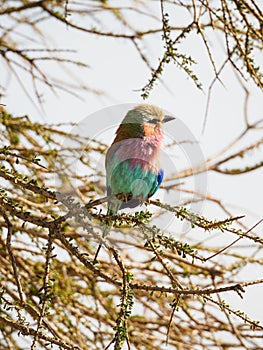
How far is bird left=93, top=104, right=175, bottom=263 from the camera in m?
1.93

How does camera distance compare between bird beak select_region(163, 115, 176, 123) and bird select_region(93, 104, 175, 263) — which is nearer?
bird select_region(93, 104, 175, 263)

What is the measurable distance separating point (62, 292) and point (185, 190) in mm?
741

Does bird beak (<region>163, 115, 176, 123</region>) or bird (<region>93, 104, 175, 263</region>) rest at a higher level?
bird beak (<region>163, 115, 176, 123</region>)

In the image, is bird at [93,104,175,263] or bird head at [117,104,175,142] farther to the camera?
bird head at [117,104,175,142]

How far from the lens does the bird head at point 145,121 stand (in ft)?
6.99

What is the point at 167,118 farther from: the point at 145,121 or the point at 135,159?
the point at 135,159

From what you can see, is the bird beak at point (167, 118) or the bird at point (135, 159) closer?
the bird at point (135, 159)

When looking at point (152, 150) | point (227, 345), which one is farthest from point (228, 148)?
point (152, 150)

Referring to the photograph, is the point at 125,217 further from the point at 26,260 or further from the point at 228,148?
the point at 228,148

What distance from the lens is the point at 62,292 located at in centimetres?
259

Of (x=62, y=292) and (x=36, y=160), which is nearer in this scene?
(x=36, y=160)

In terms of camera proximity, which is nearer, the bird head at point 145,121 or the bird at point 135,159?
the bird at point 135,159

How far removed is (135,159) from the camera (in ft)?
6.61

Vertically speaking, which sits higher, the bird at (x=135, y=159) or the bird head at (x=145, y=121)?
the bird head at (x=145, y=121)
